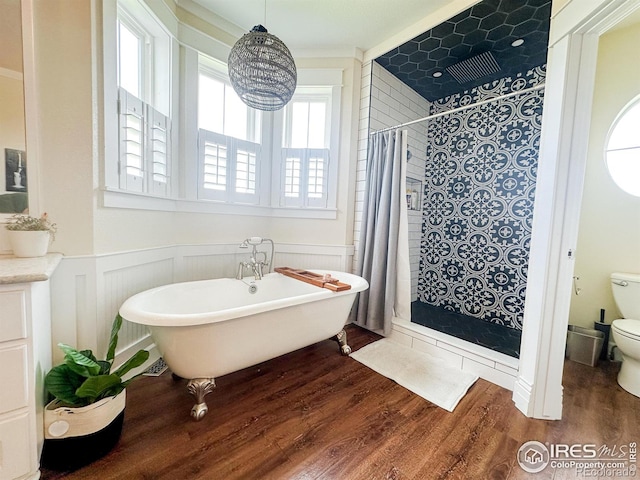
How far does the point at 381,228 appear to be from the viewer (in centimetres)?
247

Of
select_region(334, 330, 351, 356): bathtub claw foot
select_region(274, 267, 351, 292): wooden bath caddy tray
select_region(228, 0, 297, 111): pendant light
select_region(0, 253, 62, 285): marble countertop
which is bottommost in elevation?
select_region(334, 330, 351, 356): bathtub claw foot

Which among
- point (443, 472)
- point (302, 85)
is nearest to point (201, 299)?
point (443, 472)

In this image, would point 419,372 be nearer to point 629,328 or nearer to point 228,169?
point 629,328

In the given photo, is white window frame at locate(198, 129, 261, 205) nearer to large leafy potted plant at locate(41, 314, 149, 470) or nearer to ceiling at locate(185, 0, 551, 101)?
ceiling at locate(185, 0, 551, 101)

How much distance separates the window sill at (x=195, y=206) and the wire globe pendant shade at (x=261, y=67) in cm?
96

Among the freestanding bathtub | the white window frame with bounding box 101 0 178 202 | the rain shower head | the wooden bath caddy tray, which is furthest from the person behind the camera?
the rain shower head

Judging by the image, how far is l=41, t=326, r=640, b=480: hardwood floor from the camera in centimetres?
119

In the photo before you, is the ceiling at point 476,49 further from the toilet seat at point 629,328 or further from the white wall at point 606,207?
the toilet seat at point 629,328

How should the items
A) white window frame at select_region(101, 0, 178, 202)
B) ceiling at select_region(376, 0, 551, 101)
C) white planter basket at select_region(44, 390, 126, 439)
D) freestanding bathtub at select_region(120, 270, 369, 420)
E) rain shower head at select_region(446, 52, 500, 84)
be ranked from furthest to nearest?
1. rain shower head at select_region(446, 52, 500, 84)
2. ceiling at select_region(376, 0, 551, 101)
3. white window frame at select_region(101, 0, 178, 202)
4. freestanding bathtub at select_region(120, 270, 369, 420)
5. white planter basket at select_region(44, 390, 126, 439)

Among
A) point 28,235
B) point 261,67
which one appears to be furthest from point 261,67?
point 28,235

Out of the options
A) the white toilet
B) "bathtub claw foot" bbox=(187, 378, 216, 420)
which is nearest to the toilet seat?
the white toilet

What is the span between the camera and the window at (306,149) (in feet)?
8.77

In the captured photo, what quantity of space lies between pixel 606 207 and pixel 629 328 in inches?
39.3

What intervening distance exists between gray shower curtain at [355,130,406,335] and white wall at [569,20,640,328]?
1561mm
